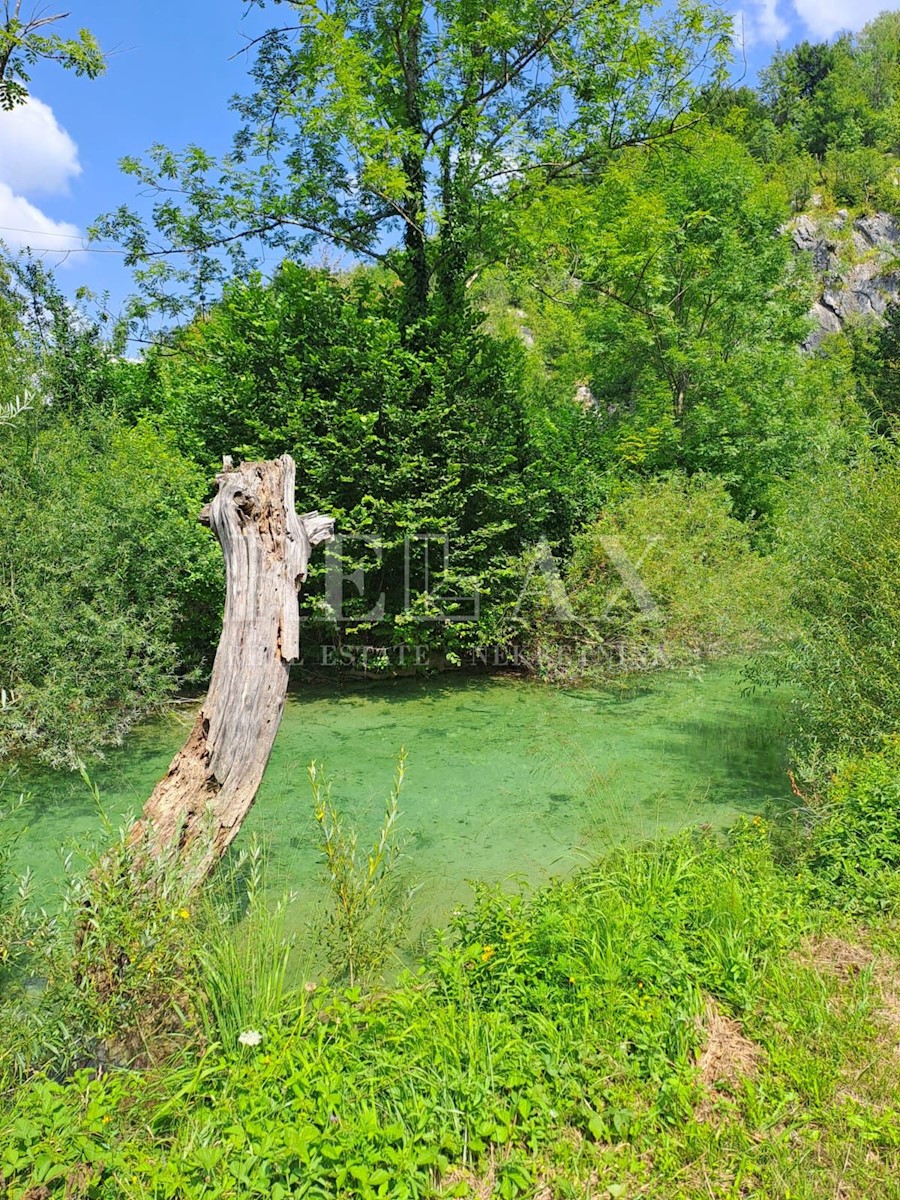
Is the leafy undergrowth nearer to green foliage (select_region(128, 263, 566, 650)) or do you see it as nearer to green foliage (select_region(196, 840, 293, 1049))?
green foliage (select_region(196, 840, 293, 1049))

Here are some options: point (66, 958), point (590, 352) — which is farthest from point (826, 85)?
point (66, 958)

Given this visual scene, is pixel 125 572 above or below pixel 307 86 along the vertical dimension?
below

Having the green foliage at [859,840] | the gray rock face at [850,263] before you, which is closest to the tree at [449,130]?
the green foliage at [859,840]

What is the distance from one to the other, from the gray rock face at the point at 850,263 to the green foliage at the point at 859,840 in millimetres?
47747

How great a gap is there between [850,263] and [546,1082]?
58.6 meters

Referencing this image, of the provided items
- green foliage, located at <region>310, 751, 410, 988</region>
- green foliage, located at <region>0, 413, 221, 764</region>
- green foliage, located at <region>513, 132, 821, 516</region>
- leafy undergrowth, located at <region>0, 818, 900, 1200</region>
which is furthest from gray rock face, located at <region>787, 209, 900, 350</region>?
green foliage, located at <region>310, 751, 410, 988</region>

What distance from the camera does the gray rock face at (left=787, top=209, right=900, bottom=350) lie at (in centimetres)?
4809

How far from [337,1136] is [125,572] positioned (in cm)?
667

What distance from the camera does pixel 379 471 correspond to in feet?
32.2

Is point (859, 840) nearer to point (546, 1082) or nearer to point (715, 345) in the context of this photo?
point (546, 1082)

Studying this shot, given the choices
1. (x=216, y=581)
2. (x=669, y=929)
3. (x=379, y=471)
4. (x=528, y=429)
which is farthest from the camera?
(x=528, y=429)

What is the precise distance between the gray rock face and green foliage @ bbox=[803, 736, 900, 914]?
157 feet

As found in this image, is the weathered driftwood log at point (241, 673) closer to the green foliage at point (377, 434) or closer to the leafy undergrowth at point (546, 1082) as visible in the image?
the leafy undergrowth at point (546, 1082)

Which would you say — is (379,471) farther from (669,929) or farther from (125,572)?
(669,929)
